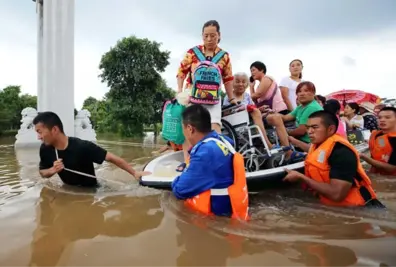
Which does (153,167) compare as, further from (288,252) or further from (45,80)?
(45,80)

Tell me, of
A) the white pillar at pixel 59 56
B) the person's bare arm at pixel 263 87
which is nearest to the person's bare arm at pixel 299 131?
the person's bare arm at pixel 263 87

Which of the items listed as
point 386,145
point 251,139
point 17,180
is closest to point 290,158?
point 251,139

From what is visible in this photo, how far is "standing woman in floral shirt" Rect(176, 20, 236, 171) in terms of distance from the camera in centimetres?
400

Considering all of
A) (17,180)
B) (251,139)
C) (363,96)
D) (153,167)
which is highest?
(363,96)

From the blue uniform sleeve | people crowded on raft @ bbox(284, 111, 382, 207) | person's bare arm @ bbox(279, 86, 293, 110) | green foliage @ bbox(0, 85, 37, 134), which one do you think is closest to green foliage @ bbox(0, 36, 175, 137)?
green foliage @ bbox(0, 85, 37, 134)

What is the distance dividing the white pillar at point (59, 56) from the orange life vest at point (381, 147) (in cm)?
894

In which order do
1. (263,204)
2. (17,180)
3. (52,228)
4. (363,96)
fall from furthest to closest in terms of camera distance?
(363,96) → (17,180) → (263,204) → (52,228)

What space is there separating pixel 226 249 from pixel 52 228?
1.41 m

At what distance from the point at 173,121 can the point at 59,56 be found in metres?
8.18

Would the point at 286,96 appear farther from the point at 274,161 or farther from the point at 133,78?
the point at 133,78

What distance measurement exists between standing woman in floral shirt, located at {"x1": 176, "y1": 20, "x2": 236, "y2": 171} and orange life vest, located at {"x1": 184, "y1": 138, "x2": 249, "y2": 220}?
1.23 m

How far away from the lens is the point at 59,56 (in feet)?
35.4

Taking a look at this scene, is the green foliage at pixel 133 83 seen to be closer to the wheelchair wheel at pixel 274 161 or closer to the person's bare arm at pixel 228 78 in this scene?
the person's bare arm at pixel 228 78

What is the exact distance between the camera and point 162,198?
3652mm
